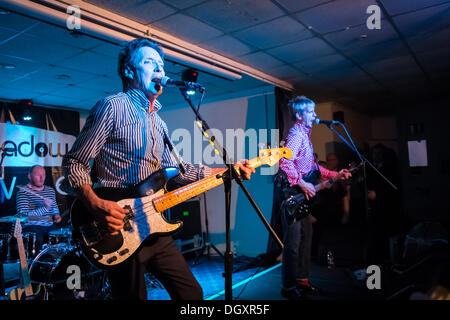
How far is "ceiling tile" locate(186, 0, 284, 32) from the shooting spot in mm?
3102

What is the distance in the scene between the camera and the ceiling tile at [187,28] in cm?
340

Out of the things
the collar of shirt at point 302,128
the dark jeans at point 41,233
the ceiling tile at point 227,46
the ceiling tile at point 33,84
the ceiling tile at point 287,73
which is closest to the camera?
the collar of shirt at point 302,128

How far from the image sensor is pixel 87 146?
1560 millimetres

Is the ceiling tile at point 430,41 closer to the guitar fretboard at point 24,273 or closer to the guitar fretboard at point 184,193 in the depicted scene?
the guitar fretboard at point 184,193

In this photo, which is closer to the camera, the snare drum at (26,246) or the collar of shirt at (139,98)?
the collar of shirt at (139,98)

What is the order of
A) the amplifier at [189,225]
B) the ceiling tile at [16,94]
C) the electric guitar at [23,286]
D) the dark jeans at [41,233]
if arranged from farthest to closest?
the amplifier at [189,225]
the ceiling tile at [16,94]
the dark jeans at [41,233]
the electric guitar at [23,286]

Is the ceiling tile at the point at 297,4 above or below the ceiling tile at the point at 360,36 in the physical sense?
above

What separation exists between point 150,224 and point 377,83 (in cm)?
571

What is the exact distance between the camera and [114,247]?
5.17 ft

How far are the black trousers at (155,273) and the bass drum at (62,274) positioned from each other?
2277 mm

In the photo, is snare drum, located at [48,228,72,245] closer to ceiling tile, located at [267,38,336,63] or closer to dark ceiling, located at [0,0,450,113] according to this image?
dark ceiling, located at [0,0,450,113]

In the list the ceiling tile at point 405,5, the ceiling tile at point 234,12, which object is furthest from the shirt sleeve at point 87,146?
the ceiling tile at point 405,5

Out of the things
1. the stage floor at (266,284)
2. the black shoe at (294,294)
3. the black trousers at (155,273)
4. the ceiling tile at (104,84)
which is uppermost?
the ceiling tile at (104,84)

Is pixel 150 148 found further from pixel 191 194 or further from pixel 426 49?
pixel 426 49
